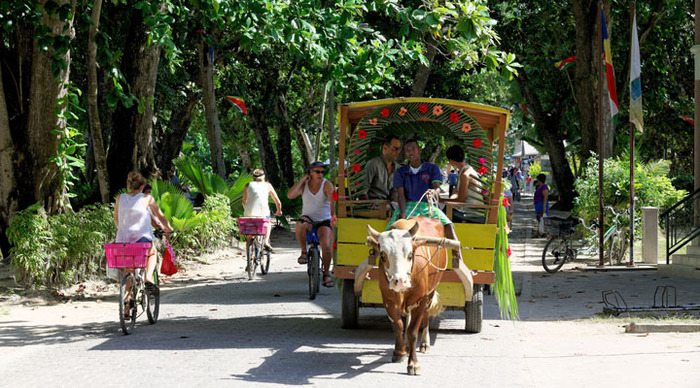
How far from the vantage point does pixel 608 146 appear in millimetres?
25125

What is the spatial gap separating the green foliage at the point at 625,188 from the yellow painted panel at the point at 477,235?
9.92 m

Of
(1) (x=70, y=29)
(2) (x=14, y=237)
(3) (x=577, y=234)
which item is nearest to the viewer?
(2) (x=14, y=237)

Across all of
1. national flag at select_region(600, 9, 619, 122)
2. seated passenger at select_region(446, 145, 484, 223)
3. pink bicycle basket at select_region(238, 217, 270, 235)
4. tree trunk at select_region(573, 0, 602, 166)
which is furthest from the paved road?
tree trunk at select_region(573, 0, 602, 166)

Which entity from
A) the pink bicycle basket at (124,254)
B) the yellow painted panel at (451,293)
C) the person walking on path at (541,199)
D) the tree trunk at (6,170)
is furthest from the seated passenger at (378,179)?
the person walking on path at (541,199)

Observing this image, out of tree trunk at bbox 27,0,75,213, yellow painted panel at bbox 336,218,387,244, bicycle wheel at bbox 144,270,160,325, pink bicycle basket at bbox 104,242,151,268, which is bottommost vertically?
bicycle wheel at bbox 144,270,160,325

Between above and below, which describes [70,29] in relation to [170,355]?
above

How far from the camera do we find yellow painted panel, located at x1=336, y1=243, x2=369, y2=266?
11.2m

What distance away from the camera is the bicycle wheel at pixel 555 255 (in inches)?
767

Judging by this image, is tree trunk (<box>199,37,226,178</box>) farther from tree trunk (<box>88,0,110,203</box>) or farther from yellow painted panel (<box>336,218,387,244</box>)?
yellow painted panel (<box>336,218,387,244</box>)

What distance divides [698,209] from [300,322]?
10634mm

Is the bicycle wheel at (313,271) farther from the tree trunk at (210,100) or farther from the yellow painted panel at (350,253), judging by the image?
the tree trunk at (210,100)

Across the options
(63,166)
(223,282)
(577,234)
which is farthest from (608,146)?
(63,166)

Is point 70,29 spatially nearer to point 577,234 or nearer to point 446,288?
point 446,288

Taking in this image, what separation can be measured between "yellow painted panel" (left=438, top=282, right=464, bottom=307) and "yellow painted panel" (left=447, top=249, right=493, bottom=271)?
1.27 ft
